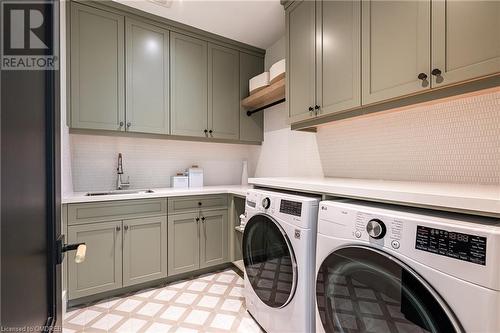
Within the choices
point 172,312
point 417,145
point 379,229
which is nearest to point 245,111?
point 417,145

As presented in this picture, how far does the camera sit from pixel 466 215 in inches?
29.4

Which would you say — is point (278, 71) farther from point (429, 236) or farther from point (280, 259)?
point (429, 236)

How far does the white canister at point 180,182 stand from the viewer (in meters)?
2.55

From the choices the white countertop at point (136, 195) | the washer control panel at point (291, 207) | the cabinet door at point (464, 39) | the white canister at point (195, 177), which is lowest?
the white countertop at point (136, 195)

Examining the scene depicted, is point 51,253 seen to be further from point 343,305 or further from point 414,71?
point 414,71

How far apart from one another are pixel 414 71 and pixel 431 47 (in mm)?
112

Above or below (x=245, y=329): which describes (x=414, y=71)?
above

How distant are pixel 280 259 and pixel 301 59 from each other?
145 cm

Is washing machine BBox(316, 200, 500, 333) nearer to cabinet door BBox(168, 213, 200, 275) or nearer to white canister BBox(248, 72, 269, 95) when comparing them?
cabinet door BBox(168, 213, 200, 275)

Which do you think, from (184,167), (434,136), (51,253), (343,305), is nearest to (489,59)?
(434,136)

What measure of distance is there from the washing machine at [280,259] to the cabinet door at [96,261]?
3.56ft

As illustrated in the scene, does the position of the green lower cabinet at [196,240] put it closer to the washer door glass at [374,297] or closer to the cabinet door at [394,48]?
the washer door glass at [374,297]

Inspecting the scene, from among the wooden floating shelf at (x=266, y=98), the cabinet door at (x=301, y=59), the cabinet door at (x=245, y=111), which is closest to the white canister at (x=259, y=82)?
the wooden floating shelf at (x=266, y=98)

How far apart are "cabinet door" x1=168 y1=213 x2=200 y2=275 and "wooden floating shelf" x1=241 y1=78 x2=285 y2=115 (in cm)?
137
